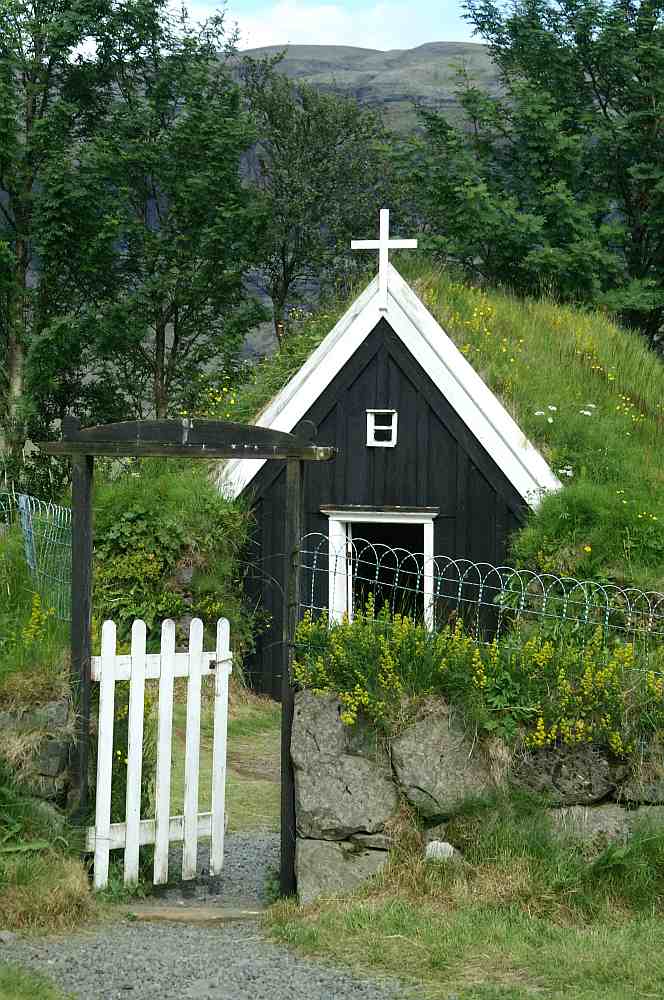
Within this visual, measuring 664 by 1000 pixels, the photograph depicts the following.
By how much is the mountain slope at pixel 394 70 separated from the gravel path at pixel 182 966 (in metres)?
53.1

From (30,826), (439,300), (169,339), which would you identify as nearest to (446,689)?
(30,826)

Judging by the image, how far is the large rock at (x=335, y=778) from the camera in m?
6.98

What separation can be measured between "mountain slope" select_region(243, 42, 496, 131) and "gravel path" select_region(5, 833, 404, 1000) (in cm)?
5307

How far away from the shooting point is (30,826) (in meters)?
7.18

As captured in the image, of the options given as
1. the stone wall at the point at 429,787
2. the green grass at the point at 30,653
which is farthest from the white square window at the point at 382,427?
the stone wall at the point at 429,787

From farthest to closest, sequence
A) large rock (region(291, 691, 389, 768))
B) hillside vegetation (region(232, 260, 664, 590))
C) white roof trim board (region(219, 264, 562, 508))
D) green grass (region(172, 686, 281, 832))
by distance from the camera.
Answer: white roof trim board (region(219, 264, 562, 508)) < hillside vegetation (region(232, 260, 664, 590)) < green grass (region(172, 686, 281, 832)) < large rock (region(291, 691, 389, 768))

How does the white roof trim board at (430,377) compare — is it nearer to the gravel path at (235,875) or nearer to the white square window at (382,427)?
the white square window at (382,427)

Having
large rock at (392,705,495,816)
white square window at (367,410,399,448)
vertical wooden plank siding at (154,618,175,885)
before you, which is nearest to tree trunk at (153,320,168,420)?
white square window at (367,410,399,448)

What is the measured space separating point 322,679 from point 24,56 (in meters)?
23.3

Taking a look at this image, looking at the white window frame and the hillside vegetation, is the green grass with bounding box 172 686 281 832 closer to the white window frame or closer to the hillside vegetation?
the white window frame

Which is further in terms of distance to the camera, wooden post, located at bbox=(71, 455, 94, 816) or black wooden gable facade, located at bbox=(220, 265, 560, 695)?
black wooden gable facade, located at bbox=(220, 265, 560, 695)

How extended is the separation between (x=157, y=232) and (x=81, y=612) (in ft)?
73.1

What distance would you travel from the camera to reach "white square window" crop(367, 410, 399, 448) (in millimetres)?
13539

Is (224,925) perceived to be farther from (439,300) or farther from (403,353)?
(439,300)
